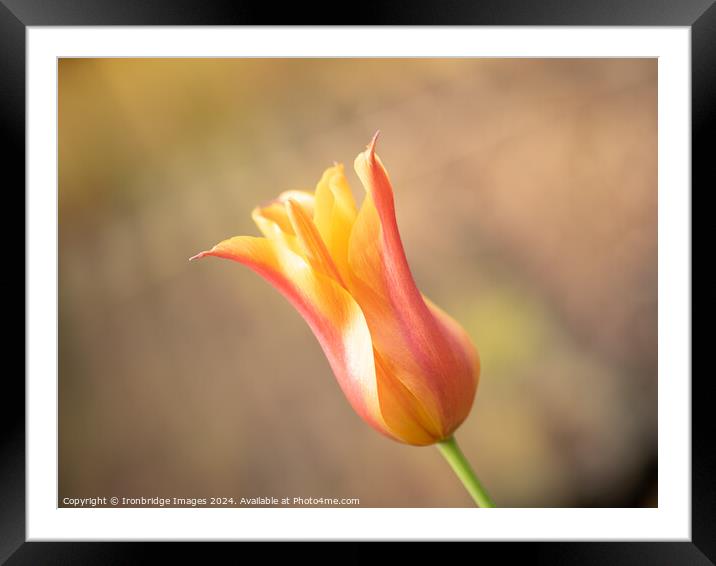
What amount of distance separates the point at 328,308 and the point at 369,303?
0.03m

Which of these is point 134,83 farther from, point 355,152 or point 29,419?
point 29,419

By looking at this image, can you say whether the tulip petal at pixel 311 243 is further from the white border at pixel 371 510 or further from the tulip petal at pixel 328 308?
the white border at pixel 371 510

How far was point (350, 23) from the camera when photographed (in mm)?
694

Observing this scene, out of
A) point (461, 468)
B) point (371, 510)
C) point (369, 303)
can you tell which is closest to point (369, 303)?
point (369, 303)

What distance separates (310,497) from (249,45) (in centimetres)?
46

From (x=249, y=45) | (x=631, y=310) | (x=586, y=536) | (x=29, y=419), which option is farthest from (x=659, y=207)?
(x=29, y=419)

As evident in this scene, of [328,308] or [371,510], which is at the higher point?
[328,308]

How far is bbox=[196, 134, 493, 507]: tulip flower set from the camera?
0.52 meters

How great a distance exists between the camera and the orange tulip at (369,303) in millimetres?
517

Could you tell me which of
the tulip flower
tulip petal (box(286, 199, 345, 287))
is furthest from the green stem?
tulip petal (box(286, 199, 345, 287))

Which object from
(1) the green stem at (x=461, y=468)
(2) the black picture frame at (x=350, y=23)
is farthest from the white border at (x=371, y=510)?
(1) the green stem at (x=461, y=468)

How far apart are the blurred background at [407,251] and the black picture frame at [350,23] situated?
0.04m

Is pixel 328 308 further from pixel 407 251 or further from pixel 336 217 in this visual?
pixel 407 251

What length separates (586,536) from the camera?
0.71 meters
